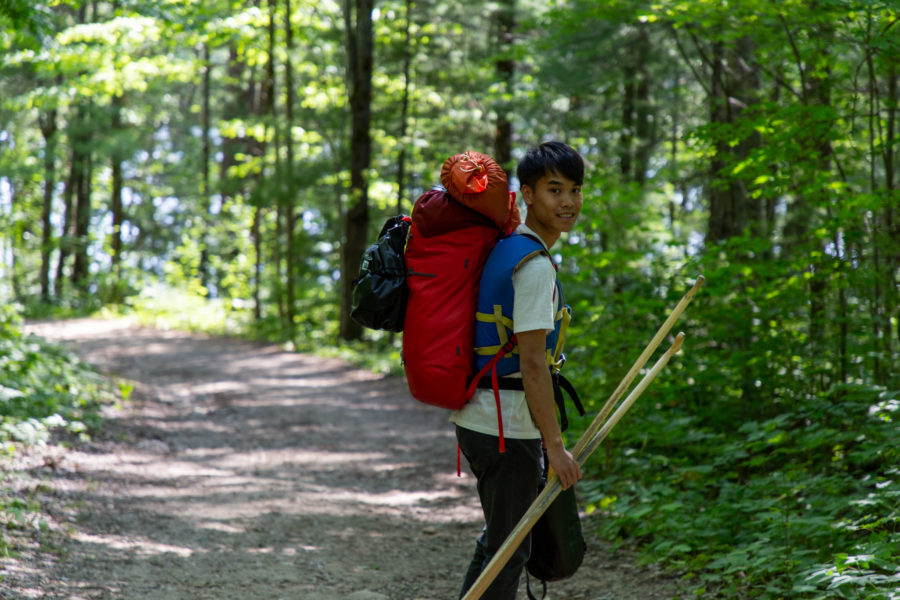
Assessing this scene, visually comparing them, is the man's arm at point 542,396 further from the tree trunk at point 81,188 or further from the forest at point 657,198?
the tree trunk at point 81,188

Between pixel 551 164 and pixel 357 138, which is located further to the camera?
pixel 357 138

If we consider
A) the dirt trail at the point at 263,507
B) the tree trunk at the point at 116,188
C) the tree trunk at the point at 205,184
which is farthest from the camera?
the tree trunk at the point at 205,184

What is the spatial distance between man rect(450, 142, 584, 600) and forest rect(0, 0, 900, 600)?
158 centimetres

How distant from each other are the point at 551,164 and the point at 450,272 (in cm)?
55

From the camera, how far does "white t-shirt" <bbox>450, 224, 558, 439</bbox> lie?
252cm

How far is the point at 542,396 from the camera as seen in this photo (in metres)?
2.56

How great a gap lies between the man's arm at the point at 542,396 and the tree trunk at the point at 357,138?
12.2 metres

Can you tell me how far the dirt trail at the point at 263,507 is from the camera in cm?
427

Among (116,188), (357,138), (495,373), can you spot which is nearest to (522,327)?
(495,373)

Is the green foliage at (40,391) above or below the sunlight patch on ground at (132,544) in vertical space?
above

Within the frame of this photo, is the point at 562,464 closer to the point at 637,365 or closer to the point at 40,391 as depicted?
the point at 637,365

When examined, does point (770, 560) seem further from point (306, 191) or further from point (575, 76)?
point (306, 191)

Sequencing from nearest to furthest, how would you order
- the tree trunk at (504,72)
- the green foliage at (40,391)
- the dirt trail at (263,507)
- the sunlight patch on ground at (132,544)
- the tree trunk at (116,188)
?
the dirt trail at (263,507), the sunlight patch on ground at (132,544), the green foliage at (40,391), the tree trunk at (504,72), the tree trunk at (116,188)

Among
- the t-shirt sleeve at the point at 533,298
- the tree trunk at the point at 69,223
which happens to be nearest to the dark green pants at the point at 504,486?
the t-shirt sleeve at the point at 533,298
